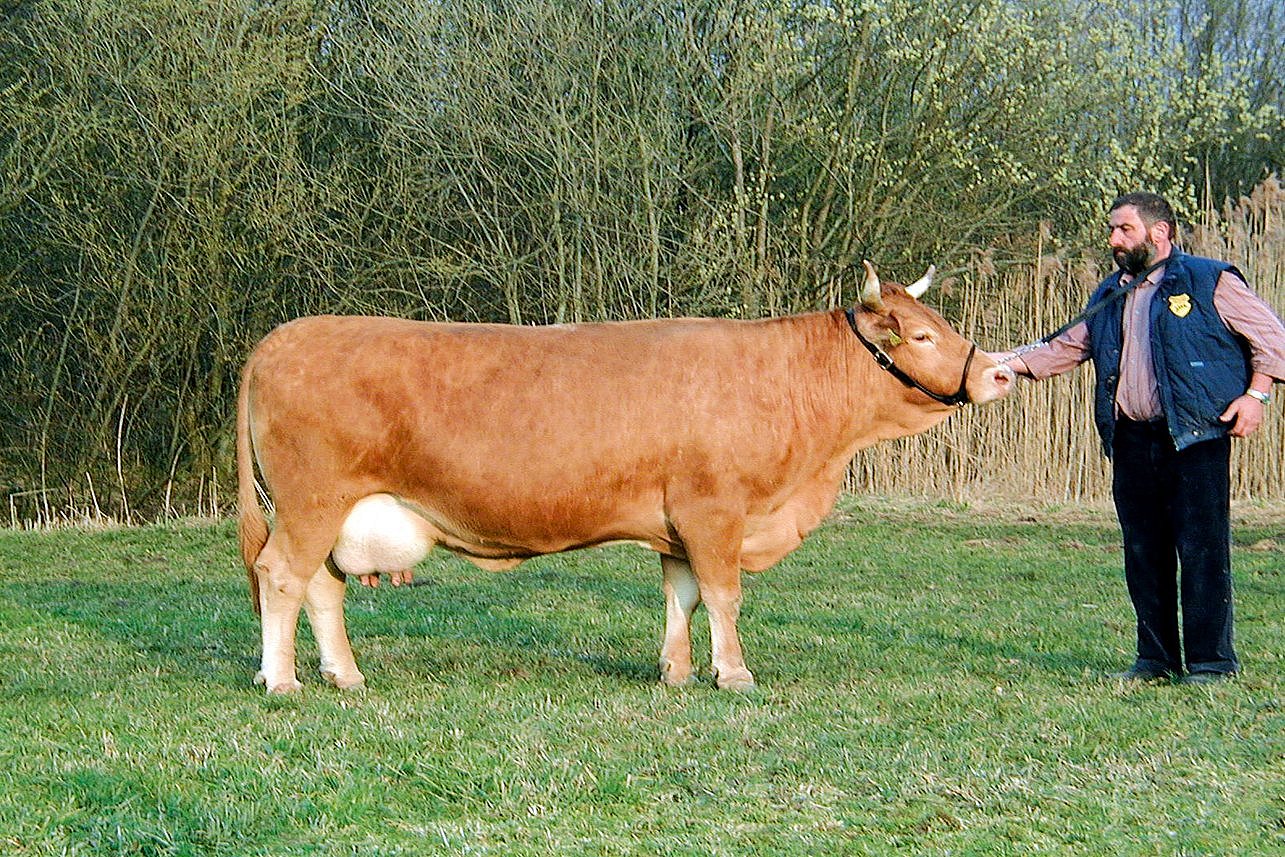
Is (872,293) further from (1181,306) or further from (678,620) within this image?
(678,620)

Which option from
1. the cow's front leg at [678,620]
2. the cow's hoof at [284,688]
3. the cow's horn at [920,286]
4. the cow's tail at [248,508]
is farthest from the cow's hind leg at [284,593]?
the cow's horn at [920,286]

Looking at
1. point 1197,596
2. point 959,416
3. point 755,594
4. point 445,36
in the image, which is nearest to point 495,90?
point 445,36

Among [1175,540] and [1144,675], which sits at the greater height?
[1175,540]

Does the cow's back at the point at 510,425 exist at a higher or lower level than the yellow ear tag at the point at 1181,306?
lower

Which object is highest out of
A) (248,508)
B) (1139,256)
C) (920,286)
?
(1139,256)

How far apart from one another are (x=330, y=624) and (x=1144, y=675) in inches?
143

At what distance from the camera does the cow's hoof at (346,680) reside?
22.9 ft

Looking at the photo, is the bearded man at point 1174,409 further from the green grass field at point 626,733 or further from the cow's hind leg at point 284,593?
the cow's hind leg at point 284,593

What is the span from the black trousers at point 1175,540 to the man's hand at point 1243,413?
0.45 feet

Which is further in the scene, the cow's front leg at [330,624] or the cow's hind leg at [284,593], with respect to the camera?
the cow's front leg at [330,624]

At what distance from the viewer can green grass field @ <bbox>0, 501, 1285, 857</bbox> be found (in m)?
4.60

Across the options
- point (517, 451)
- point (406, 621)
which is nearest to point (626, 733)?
point (517, 451)

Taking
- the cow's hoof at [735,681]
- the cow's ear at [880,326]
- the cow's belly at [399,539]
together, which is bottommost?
the cow's hoof at [735,681]

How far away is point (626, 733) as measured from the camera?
231 inches
